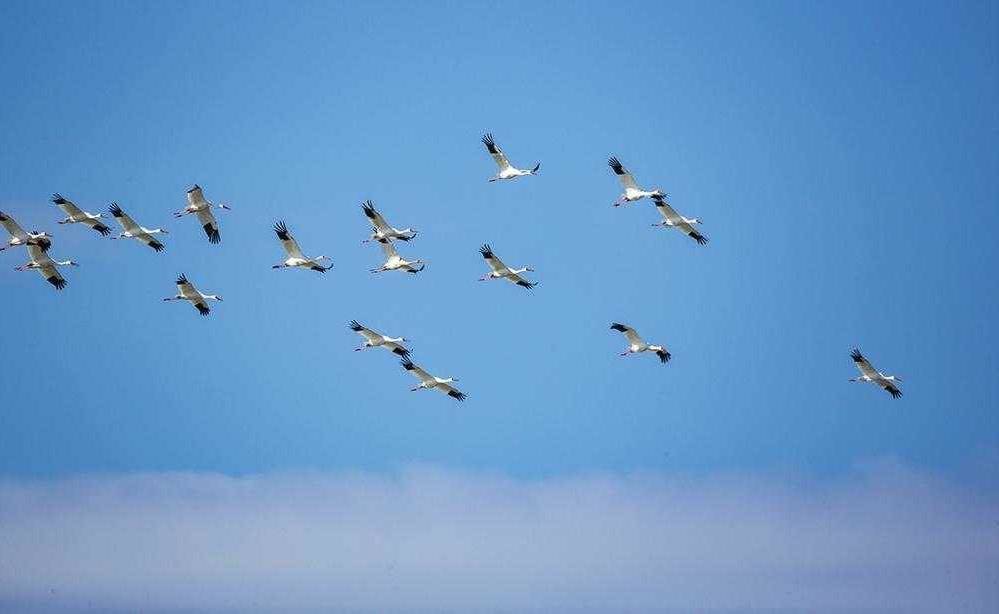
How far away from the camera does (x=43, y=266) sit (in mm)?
74312

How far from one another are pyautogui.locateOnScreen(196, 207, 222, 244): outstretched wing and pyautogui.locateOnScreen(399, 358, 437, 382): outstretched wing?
7.99m

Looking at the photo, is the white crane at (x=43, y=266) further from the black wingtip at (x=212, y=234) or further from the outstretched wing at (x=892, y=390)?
the outstretched wing at (x=892, y=390)

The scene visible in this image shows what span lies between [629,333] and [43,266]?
824 inches

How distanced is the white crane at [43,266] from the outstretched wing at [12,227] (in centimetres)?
67

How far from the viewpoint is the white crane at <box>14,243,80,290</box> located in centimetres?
7412

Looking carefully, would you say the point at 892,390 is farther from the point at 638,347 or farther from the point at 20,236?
the point at 20,236

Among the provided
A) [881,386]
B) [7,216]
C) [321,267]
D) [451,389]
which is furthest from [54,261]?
[881,386]

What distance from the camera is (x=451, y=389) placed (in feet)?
247

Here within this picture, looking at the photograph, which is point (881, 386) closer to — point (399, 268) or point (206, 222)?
point (399, 268)

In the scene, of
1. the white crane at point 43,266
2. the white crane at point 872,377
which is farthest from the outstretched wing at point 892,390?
the white crane at point 43,266

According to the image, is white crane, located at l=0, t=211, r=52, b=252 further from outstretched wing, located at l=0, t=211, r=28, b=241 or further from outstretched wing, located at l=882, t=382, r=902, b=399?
outstretched wing, located at l=882, t=382, r=902, b=399

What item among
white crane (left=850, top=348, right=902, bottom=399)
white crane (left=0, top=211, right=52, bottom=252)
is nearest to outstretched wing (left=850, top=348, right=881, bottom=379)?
white crane (left=850, top=348, right=902, bottom=399)

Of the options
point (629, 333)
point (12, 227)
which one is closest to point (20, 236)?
point (12, 227)

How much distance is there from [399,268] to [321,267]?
2748mm
